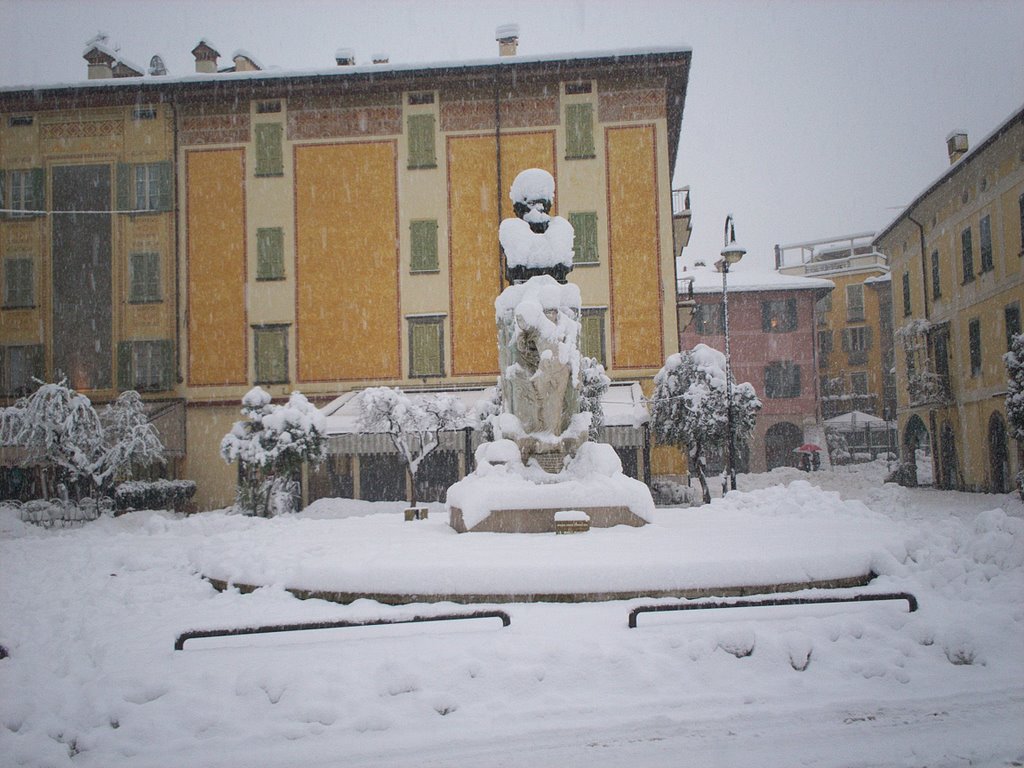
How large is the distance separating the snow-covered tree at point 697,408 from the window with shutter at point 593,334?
3.39 metres

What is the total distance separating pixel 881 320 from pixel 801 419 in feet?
38.1

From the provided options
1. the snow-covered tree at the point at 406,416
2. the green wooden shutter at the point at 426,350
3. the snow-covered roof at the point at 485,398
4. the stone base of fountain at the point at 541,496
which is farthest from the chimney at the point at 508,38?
the stone base of fountain at the point at 541,496

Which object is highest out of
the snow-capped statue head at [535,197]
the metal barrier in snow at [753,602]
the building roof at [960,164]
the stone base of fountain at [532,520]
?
the building roof at [960,164]

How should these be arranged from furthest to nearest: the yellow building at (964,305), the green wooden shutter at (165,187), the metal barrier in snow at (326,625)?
the green wooden shutter at (165,187), the yellow building at (964,305), the metal barrier in snow at (326,625)

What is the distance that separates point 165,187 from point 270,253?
389 centimetres

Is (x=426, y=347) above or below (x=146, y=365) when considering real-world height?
above

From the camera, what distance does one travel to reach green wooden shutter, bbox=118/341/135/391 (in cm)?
2575

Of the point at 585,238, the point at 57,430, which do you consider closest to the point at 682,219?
the point at 585,238

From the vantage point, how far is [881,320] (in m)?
48.0

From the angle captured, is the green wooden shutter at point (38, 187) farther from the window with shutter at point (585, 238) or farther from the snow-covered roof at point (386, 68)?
the window with shutter at point (585, 238)

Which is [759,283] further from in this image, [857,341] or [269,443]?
[269,443]

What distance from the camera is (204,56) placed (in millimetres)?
27656

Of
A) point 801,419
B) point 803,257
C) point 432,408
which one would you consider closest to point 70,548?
point 432,408

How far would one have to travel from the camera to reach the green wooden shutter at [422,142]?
84.9 feet
